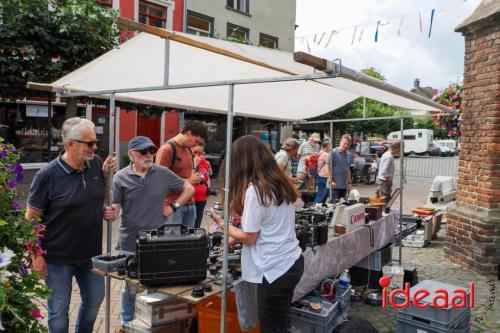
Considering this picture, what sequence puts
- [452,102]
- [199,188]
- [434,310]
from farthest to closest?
[452,102]
[199,188]
[434,310]

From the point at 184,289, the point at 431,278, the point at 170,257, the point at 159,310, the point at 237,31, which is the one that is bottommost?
the point at 431,278

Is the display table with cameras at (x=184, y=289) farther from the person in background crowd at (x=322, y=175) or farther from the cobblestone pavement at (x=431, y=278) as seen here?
the person in background crowd at (x=322, y=175)

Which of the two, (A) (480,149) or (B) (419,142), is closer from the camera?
(A) (480,149)

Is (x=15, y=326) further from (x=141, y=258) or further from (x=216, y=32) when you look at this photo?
(x=216, y=32)

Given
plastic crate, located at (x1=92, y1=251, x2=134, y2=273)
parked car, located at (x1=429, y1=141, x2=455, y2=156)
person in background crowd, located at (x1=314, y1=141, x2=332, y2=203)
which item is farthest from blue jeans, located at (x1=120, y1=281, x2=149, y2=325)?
parked car, located at (x1=429, y1=141, x2=455, y2=156)

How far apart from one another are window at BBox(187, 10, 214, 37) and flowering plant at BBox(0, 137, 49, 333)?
1688cm

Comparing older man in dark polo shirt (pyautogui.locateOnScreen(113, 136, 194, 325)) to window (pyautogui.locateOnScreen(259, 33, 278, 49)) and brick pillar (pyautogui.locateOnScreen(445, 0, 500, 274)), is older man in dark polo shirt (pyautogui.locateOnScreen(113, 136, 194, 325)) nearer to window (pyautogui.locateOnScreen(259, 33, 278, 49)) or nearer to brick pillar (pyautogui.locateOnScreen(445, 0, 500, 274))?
brick pillar (pyautogui.locateOnScreen(445, 0, 500, 274))

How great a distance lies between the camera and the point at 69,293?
3092 millimetres

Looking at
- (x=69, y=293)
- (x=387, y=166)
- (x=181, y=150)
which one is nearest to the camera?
(x=69, y=293)

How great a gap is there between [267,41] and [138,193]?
65.7 feet

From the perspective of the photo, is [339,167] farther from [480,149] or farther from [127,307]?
[127,307]

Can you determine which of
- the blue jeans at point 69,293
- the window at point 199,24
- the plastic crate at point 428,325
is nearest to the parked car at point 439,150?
the window at point 199,24

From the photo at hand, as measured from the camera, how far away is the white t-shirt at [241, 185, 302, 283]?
277 centimetres

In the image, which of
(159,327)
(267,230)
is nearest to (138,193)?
(159,327)
